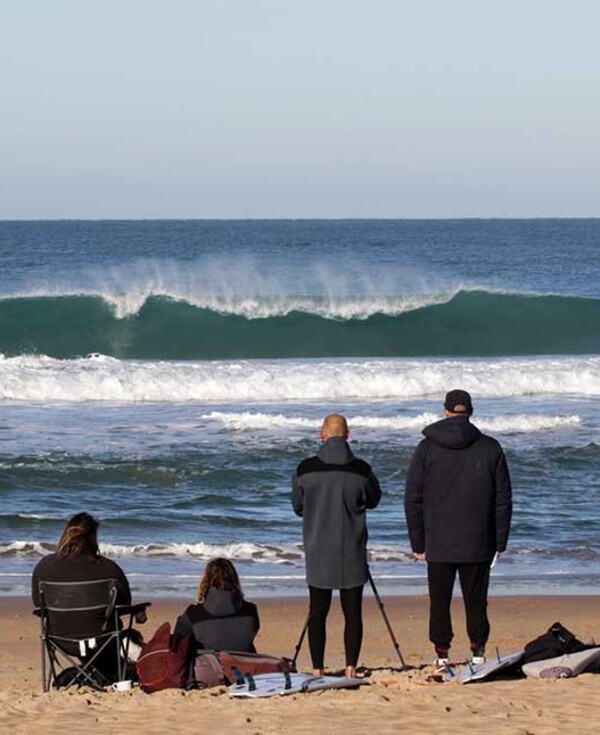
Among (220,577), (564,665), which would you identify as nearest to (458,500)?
Result: (564,665)

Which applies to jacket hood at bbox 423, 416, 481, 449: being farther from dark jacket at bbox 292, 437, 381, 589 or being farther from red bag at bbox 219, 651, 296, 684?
red bag at bbox 219, 651, 296, 684

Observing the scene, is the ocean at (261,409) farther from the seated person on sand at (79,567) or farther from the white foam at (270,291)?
the seated person on sand at (79,567)

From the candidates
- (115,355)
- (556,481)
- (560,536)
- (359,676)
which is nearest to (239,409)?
(556,481)

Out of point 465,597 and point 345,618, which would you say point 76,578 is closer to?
point 345,618

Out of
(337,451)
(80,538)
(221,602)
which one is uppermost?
(337,451)

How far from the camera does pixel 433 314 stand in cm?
3631

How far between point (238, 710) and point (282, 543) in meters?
5.49

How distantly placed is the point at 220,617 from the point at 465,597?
1.16 metres

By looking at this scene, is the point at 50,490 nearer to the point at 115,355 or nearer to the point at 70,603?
the point at 70,603

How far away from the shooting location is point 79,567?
23.6ft

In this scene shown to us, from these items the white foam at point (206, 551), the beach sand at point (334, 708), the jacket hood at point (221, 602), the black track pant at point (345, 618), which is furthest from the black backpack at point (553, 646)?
the white foam at point (206, 551)

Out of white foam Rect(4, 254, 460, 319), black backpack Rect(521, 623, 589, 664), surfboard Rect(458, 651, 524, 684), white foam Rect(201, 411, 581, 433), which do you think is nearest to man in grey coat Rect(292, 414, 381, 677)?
surfboard Rect(458, 651, 524, 684)

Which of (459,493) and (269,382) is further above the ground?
(269,382)

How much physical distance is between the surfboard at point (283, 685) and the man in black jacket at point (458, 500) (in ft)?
2.22
